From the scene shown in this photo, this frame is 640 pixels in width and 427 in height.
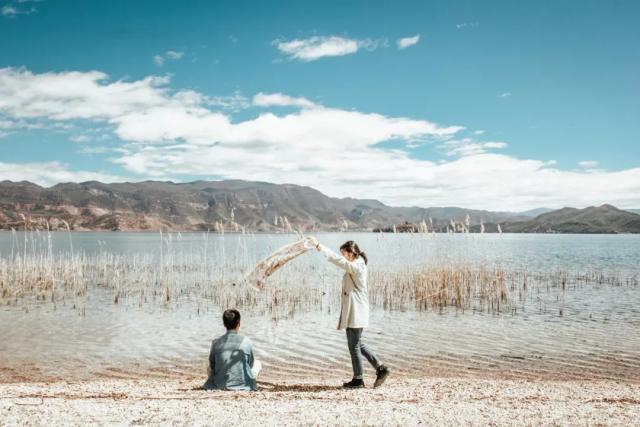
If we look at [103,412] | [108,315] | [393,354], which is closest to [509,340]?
[393,354]

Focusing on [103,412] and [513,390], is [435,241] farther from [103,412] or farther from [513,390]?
[103,412]

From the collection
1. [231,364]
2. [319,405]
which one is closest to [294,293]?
[231,364]

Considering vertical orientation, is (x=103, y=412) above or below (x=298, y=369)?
above

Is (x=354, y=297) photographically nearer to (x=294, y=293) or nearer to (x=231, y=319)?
(x=231, y=319)

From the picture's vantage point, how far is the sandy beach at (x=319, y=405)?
19.5 feet

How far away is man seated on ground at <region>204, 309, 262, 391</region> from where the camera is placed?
24.9 feet

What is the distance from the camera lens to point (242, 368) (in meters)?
7.72

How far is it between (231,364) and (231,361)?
5cm

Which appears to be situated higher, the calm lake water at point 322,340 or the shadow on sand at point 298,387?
the shadow on sand at point 298,387

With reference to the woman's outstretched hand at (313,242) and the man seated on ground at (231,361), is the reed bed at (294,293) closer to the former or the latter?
the man seated on ground at (231,361)

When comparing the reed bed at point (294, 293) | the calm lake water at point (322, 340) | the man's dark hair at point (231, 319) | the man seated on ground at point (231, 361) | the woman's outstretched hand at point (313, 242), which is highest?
the woman's outstretched hand at point (313, 242)

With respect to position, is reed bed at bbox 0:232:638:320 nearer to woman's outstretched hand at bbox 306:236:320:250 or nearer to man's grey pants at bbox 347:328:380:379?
man's grey pants at bbox 347:328:380:379

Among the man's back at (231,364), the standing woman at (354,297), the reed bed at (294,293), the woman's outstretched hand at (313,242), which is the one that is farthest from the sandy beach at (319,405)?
the reed bed at (294,293)

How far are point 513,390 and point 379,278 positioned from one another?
14944 millimetres
